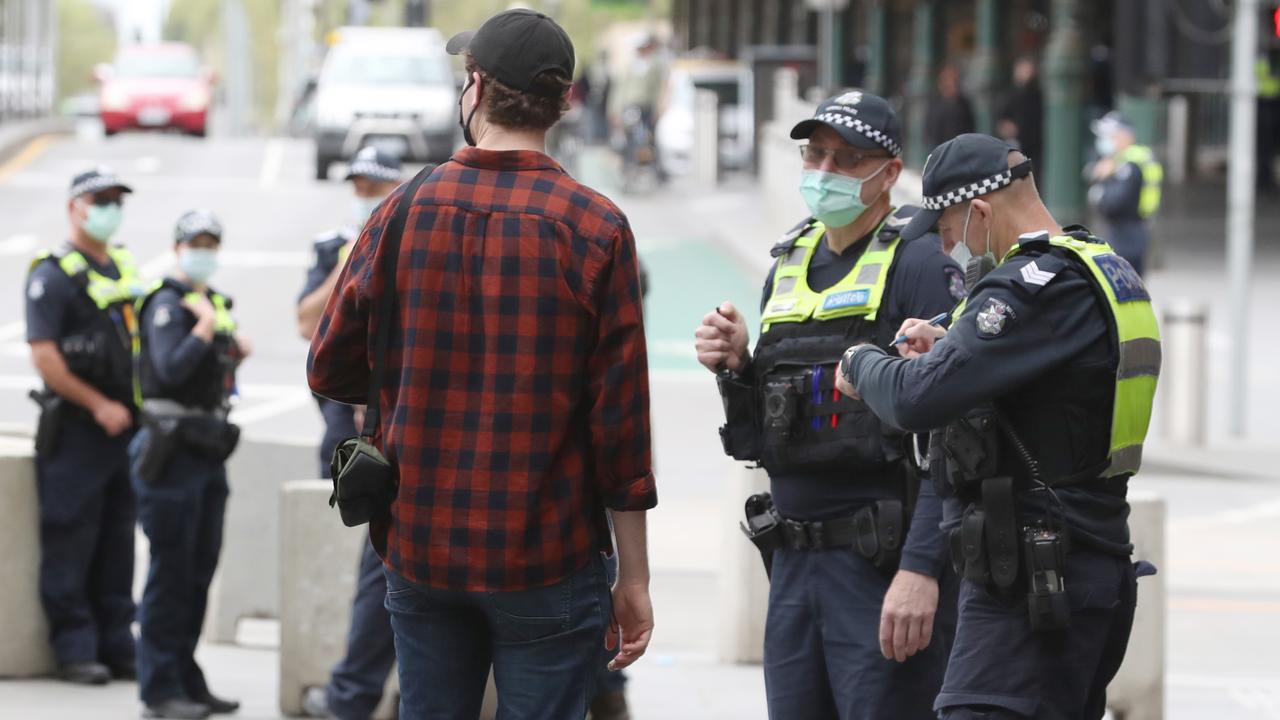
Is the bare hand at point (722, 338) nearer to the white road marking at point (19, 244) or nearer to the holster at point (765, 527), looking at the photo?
the holster at point (765, 527)

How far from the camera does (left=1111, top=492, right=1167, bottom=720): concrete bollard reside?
22.1 feet

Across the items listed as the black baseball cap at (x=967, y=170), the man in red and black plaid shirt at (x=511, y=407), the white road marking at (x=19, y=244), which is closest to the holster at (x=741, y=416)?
the black baseball cap at (x=967, y=170)

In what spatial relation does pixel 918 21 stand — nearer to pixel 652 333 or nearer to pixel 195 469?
pixel 652 333

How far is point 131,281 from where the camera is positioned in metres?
7.66

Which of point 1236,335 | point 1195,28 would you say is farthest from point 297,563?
point 1195,28

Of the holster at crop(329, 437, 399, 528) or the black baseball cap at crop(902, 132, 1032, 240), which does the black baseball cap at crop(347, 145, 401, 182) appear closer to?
the black baseball cap at crop(902, 132, 1032, 240)

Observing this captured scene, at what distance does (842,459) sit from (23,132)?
32039mm

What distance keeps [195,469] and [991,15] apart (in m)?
22.4

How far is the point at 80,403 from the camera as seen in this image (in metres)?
7.36

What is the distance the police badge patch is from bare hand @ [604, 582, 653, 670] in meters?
0.85

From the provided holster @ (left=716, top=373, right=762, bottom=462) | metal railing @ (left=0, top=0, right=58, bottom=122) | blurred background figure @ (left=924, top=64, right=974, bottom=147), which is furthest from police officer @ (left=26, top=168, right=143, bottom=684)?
metal railing @ (left=0, top=0, right=58, bottom=122)

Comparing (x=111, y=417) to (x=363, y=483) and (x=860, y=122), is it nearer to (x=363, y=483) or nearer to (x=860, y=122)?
(x=860, y=122)

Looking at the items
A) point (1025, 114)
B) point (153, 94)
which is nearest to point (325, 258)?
point (1025, 114)

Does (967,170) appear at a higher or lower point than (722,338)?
higher
